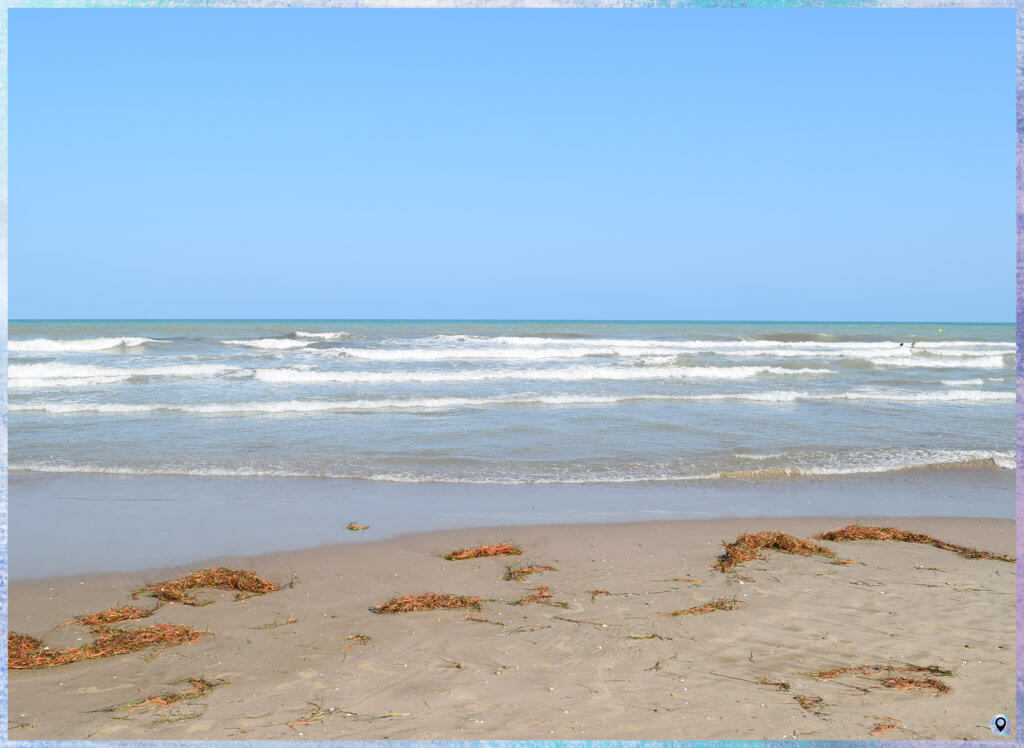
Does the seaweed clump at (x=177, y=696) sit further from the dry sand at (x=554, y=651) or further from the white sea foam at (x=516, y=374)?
the white sea foam at (x=516, y=374)

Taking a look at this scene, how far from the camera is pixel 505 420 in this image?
12273mm

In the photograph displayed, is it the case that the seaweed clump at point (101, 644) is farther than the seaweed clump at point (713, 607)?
No

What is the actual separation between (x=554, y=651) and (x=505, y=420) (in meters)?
8.48

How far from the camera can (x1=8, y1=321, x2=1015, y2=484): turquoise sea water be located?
917cm

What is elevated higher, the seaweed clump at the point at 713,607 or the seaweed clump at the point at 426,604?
the seaweed clump at the point at 713,607

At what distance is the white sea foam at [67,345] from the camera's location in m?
30.3

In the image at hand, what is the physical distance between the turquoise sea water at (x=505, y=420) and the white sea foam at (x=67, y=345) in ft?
Answer: 22.2

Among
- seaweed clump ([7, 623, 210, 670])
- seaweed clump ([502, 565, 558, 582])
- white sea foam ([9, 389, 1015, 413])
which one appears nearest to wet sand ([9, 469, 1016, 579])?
seaweed clump ([502, 565, 558, 582])

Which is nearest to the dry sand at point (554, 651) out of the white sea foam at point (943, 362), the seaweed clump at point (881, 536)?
the seaweed clump at point (881, 536)

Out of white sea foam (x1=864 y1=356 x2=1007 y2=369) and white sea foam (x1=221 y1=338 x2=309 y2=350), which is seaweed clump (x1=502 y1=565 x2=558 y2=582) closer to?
white sea foam (x1=864 y1=356 x2=1007 y2=369)

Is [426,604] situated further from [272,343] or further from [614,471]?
[272,343]

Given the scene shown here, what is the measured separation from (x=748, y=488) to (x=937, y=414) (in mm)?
7576

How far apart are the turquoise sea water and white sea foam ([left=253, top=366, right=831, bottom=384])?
9 cm

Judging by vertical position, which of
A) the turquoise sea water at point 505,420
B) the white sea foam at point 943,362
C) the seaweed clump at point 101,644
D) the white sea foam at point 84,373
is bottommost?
the seaweed clump at point 101,644
